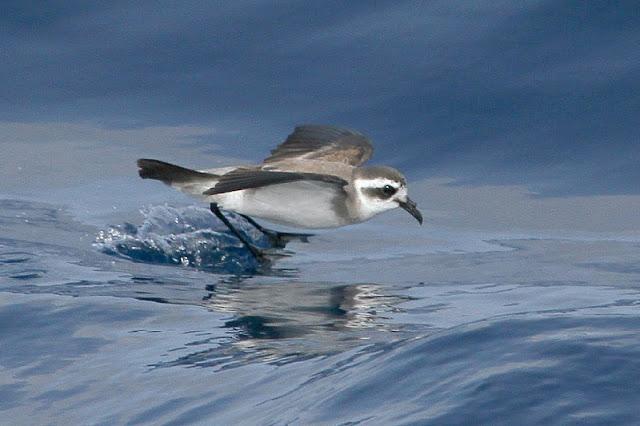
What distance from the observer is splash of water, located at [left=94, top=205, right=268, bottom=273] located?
30.7ft

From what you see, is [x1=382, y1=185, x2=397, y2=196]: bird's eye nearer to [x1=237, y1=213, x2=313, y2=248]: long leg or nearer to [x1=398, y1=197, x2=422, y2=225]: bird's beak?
[x1=398, y1=197, x2=422, y2=225]: bird's beak

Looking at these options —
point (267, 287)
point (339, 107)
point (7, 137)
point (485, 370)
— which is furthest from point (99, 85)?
point (485, 370)

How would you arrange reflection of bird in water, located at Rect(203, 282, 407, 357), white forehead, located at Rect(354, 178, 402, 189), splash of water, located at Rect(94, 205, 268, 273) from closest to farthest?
reflection of bird in water, located at Rect(203, 282, 407, 357) < splash of water, located at Rect(94, 205, 268, 273) < white forehead, located at Rect(354, 178, 402, 189)

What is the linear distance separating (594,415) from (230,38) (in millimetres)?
8277

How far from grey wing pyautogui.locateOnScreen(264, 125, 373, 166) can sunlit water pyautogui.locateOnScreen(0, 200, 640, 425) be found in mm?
680

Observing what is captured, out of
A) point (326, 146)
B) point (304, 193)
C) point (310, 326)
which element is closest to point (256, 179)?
point (304, 193)

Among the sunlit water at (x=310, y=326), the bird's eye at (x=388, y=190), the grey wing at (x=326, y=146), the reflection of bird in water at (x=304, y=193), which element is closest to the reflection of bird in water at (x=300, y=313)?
the sunlit water at (x=310, y=326)

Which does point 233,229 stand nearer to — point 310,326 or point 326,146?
point 326,146

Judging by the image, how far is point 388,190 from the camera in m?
9.52

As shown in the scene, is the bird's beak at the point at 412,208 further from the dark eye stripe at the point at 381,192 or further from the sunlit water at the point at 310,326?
the sunlit water at the point at 310,326

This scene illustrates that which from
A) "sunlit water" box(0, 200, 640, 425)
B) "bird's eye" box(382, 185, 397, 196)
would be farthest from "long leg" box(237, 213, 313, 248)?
"bird's eye" box(382, 185, 397, 196)

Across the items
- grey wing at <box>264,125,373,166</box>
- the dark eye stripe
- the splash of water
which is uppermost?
grey wing at <box>264,125,373,166</box>

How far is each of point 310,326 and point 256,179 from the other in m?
1.84

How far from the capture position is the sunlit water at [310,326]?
515cm
